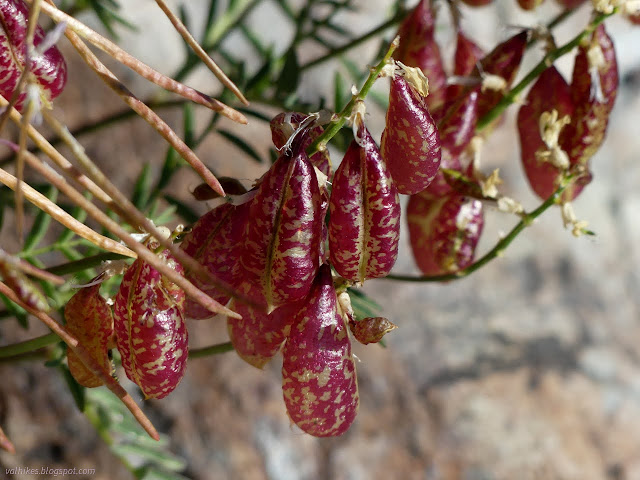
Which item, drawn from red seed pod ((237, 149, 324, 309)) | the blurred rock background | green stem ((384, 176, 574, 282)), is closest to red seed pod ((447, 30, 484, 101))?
green stem ((384, 176, 574, 282))

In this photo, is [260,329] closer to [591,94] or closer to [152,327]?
[152,327]

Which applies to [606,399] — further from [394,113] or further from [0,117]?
[0,117]

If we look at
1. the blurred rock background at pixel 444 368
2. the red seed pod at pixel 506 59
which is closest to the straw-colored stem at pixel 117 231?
the red seed pod at pixel 506 59

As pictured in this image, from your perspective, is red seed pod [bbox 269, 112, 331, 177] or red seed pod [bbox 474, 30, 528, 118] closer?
red seed pod [bbox 269, 112, 331, 177]

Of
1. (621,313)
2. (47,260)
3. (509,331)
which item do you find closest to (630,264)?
(621,313)

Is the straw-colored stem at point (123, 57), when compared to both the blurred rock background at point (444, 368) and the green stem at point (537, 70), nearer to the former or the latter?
the green stem at point (537, 70)

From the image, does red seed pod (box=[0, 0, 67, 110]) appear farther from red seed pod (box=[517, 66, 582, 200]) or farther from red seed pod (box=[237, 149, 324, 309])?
red seed pod (box=[517, 66, 582, 200])
